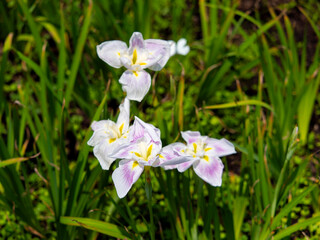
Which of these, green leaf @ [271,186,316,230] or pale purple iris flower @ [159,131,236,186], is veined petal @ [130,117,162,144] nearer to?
pale purple iris flower @ [159,131,236,186]

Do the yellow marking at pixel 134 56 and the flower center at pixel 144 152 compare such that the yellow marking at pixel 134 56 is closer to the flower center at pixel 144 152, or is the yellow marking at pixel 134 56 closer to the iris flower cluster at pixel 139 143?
the iris flower cluster at pixel 139 143

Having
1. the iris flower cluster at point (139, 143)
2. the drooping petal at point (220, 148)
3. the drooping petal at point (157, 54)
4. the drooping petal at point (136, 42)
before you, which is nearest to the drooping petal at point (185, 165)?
the iris flower cluster at point (139, 143)

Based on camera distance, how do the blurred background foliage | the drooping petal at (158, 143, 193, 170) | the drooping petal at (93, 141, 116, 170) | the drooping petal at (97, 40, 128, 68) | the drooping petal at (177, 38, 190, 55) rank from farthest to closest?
the drooping petal at (177, 38, 190, 55)
the blurred background foliage
the drooping petal at (97, 40, 128, 68)
the drooping petal at (93, 141, 116, 170)
the drooping petal at (158, 143, 193, 170)

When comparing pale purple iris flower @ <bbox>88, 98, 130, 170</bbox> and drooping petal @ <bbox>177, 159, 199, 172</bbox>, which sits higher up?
pale purple iris flower @ <bbox>88, 98, 130, 170</bbox>

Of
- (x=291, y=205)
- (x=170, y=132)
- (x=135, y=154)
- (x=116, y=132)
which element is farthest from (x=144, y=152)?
(x=170, y=132)

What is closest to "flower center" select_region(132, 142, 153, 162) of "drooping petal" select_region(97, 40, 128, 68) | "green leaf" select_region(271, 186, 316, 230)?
"drooping petal" select_region(97, 40, 128, 68)

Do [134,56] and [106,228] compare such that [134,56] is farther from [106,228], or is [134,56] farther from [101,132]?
[106,228]

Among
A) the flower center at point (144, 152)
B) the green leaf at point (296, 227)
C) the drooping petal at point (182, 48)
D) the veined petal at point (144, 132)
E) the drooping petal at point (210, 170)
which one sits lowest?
the green leaf at point (296, 227)
